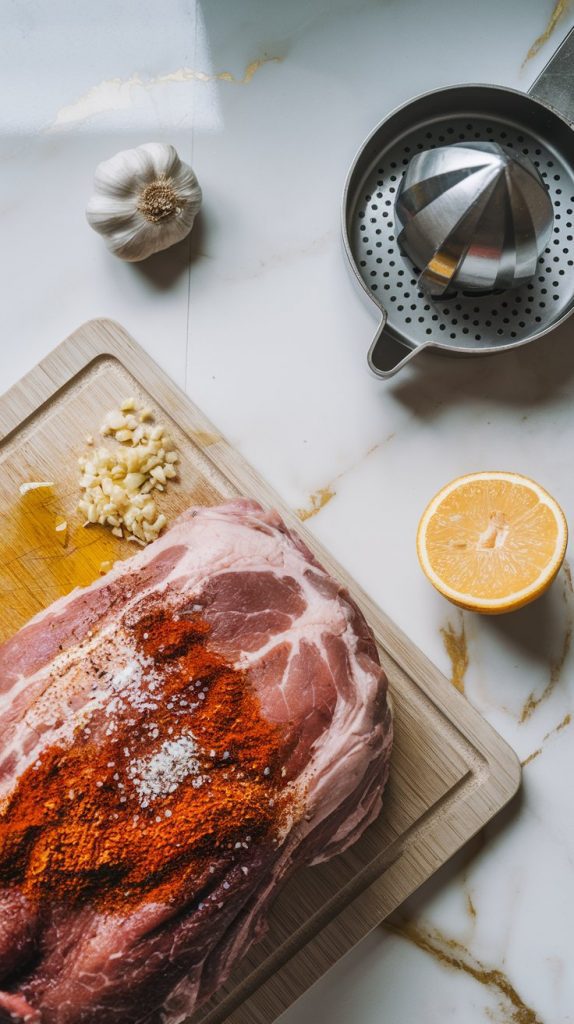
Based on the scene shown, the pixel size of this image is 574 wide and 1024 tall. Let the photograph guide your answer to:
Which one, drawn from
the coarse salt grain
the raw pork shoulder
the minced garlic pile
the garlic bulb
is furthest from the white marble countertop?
the coarse salt grain

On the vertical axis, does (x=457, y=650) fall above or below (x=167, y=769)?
below

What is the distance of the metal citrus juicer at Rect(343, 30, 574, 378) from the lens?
7.82ft

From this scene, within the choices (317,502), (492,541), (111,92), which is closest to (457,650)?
(492,541)

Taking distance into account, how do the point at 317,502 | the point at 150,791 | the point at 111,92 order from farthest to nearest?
the point at 111,92 → the point at 317,502 → the point at 150,791

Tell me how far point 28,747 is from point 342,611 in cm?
81

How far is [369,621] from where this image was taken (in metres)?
2.50

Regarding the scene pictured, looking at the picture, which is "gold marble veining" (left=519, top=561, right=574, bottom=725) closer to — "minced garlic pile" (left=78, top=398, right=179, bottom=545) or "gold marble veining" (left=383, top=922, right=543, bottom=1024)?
"gold marble veining" (left=383, top=922, right=543, bottom=1024)

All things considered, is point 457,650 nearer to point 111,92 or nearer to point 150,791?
point 150,791

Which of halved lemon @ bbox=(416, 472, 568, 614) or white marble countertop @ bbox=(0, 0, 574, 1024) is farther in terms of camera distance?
white marble countertop @ bbox=(0, 0, 574, 1024)

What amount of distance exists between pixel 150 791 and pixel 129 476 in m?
0.94

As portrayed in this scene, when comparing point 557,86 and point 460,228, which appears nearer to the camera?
point 460,228

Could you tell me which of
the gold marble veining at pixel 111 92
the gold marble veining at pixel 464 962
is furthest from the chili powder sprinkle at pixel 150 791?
the gold marble veining at pixel 111 92

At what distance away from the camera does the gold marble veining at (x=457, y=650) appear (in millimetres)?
2564

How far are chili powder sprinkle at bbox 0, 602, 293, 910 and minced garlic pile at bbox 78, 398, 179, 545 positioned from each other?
0.55 metres
